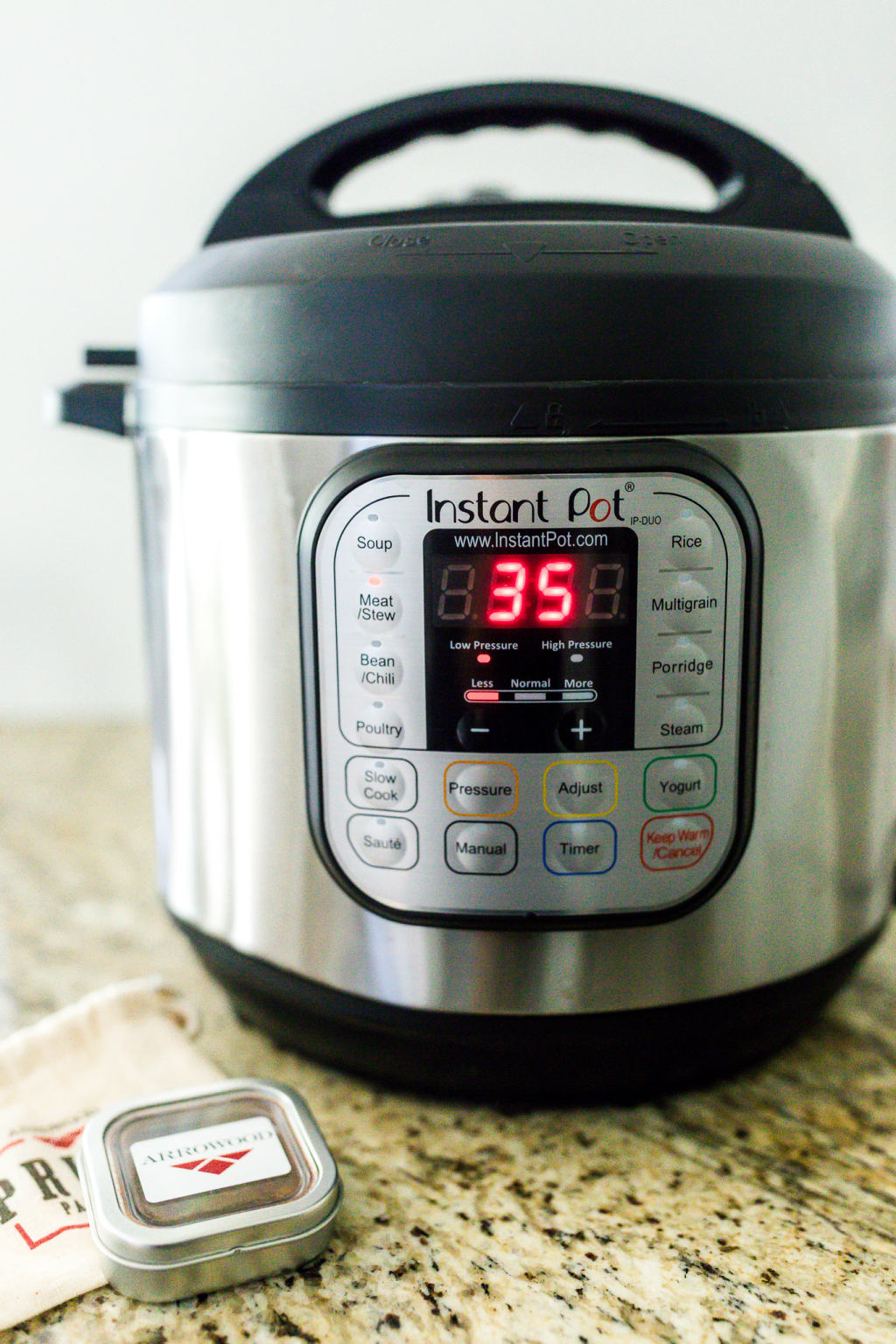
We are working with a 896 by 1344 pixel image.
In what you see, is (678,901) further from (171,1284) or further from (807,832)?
(171,1284)

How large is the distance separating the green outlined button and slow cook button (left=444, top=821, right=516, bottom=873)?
5 centimetres

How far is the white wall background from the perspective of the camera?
871mm

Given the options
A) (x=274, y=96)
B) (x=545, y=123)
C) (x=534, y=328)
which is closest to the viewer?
(x=534, y=328)

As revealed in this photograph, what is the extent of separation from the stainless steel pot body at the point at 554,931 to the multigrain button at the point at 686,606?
27 mm

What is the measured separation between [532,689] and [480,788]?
4cm

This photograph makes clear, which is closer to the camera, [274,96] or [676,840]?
[676,840]

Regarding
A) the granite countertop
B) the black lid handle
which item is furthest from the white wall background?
the granite countertop

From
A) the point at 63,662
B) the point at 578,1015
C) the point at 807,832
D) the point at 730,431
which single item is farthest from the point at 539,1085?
the point at 63,662

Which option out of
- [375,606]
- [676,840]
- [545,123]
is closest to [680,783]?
[676,840]

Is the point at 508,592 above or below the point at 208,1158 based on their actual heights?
above

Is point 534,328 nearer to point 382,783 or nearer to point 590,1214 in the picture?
point 382,783

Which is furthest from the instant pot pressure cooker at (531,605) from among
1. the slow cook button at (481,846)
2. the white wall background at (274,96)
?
the white wall background at (274,96)

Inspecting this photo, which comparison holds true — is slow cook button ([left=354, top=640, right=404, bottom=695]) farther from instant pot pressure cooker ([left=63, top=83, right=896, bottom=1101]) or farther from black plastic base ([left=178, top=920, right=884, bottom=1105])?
black plastic base ([left=178, top=920, right=884, bottom=1105])

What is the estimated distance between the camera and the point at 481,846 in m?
0.40
